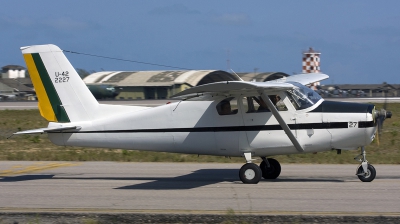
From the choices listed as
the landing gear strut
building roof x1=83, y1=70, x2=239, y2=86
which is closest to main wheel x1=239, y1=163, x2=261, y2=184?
the landing gear strut

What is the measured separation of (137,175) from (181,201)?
13.0ft

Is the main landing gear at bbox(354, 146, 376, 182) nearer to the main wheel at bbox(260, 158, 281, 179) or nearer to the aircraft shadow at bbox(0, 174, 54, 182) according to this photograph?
the main wheel at bbox(260, 158, 281, 179)

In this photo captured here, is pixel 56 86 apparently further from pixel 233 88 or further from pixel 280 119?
pixel 280 119

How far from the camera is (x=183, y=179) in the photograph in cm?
1255

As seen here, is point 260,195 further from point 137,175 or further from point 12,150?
point 12,150

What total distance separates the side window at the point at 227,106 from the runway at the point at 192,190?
149cm

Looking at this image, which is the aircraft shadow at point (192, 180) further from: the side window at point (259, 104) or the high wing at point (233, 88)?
the high wing at point (233, 88)

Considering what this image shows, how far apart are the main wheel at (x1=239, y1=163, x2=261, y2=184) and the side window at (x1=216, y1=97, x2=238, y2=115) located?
1.21m

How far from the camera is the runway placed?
887cm

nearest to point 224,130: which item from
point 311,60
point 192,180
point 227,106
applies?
point 227,106

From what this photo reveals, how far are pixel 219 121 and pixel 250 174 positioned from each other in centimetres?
131

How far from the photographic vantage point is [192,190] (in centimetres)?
1088

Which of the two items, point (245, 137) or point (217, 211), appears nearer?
point (217, 211)

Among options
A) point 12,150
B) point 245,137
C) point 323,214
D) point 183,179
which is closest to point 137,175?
point 183,179
